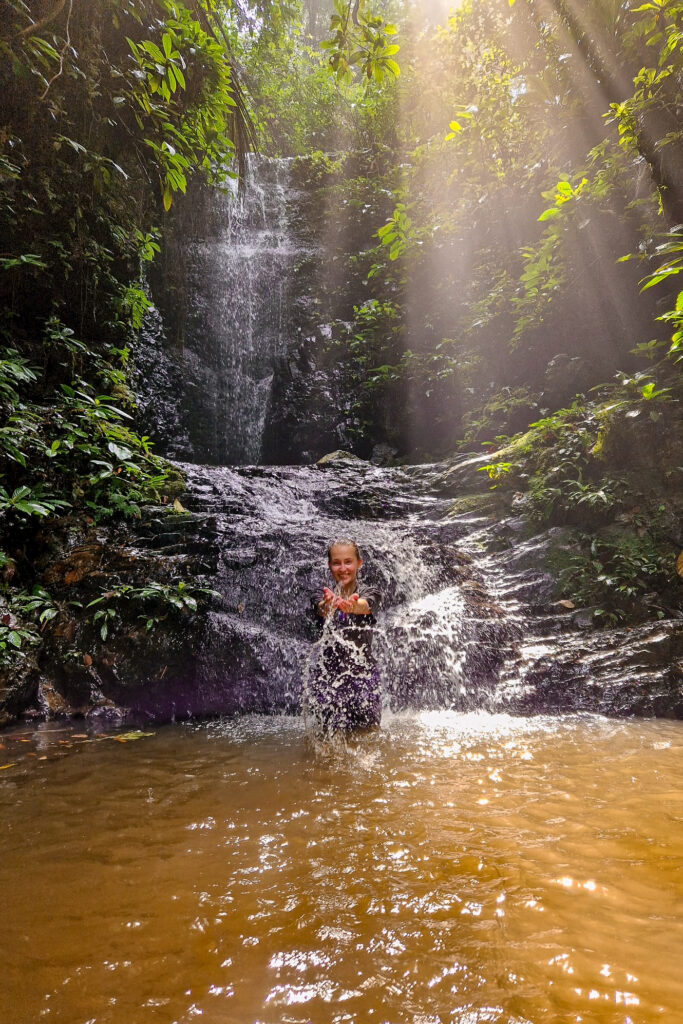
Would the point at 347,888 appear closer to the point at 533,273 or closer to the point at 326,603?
the point at 326,603

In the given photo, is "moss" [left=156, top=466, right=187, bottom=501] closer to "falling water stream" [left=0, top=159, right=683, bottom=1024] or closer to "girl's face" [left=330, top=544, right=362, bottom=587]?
"falling water stream" [left=0, top=159, right=683, bottom=1024]

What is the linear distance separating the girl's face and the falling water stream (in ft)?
3.40

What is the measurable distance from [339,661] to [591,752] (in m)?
1.57

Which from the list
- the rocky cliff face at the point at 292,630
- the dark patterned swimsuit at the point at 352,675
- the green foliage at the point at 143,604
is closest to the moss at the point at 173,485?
the rocky cliff face at the point at 292,630

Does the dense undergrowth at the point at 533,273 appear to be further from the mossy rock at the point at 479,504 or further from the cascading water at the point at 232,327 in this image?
the cascading water at the point at 232,327

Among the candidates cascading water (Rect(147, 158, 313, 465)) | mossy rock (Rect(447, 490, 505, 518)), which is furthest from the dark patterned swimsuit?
cascading water (Rect(147, 158, 313, 465))

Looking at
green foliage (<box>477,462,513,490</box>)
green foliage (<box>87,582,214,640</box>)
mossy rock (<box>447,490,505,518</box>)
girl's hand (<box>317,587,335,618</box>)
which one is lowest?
girl's hand (<box>317,587,335,618</box>)

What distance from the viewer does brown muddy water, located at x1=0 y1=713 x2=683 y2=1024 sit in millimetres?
1221

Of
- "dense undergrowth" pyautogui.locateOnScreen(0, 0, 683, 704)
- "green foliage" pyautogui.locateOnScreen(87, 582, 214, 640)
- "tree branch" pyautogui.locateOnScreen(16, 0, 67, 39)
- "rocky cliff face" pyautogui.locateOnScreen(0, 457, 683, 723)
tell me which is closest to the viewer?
"tree branch" pyautogui.locateOnScreen(16, 0, 67, 39)

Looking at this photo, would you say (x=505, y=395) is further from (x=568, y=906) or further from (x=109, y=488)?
(x=568, y=906)

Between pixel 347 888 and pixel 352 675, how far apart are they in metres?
1.81

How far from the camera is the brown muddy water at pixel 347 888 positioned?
1221mm

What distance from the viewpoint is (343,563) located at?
143 inches

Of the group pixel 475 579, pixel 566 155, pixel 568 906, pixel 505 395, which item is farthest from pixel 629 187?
pixel 568 906
